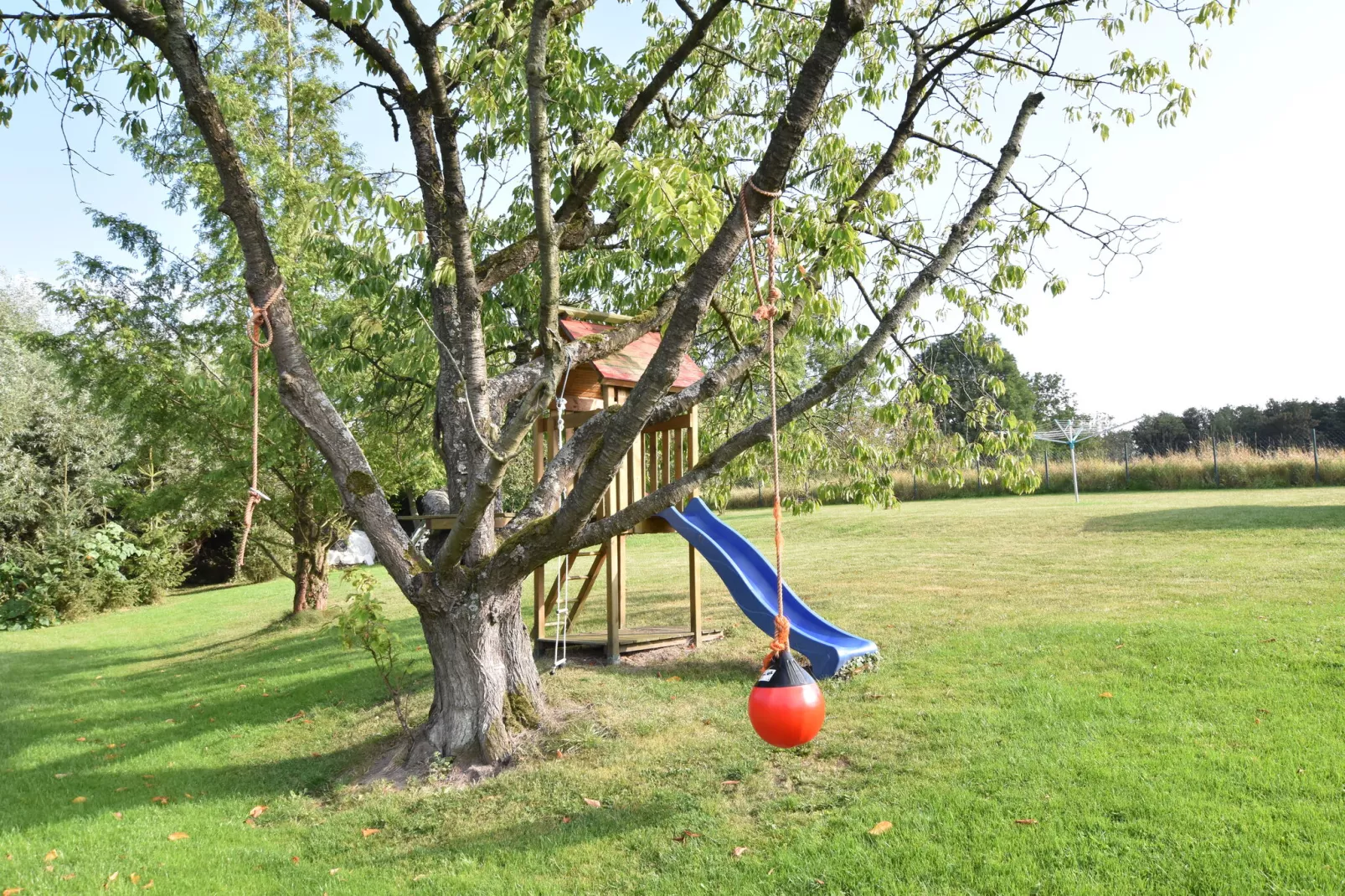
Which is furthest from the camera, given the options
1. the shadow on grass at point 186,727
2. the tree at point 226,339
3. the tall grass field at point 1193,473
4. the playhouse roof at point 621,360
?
the tall grass field at point 1193,473

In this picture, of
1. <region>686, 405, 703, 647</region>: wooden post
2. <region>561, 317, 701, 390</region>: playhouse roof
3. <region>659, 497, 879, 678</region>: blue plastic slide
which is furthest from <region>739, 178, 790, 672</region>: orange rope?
<region>686, 405, 703, 647</region>: wooden post

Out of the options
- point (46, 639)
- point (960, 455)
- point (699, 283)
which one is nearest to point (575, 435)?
point (699, 283)

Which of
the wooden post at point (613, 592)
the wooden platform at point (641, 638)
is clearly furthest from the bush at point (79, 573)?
the wooden post at point (613, 592)

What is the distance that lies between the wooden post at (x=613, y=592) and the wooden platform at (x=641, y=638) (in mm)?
132

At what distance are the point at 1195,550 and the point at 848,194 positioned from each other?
31.7 ft

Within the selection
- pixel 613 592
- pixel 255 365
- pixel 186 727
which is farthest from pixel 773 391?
pixel 186 727

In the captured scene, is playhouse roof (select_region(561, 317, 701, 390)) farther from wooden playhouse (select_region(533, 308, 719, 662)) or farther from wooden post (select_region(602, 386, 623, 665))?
wooden post (select_region(602, 386, 623, 665))

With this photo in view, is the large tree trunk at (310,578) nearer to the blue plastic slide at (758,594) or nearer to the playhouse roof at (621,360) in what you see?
the playhouse roof at (621,360)

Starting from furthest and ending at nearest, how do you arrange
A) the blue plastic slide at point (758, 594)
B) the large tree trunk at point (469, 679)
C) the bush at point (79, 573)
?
the bush at point (79, 573), the blue plastic slide at point (758, 594), the large tree trunk at point (469, 679)

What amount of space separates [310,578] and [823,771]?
483 inches

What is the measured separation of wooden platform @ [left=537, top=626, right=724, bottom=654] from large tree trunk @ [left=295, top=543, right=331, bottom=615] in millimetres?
6798

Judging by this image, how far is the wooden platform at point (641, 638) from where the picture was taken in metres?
9.50

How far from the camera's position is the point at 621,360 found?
30.8ft

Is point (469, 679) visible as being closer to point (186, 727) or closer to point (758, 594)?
point (758, 594)
